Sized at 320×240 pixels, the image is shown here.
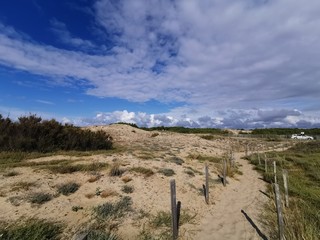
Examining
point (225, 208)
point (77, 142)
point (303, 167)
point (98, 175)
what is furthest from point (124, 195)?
point (303, 167)

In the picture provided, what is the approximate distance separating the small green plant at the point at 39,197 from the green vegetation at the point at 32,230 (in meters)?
1.60

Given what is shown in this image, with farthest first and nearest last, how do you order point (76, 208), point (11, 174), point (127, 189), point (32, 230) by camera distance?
1. point (127, 189)
2. point (11, 174)
3. point (76, 208)
4. point (32, 230)

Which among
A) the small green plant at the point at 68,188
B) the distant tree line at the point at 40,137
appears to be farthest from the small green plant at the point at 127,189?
the distant tree line at the point at 40,137

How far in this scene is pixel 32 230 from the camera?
641 centimetres

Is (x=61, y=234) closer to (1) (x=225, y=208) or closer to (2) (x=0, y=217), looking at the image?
(2) (x=0, y=217)

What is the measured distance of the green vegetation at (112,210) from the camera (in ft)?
28.1

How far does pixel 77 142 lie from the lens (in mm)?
19578

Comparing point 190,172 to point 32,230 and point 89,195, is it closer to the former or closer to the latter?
point 89,195

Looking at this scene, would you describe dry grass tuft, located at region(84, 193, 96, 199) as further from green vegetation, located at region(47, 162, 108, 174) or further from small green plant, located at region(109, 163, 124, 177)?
green vegetation, located at region(47, 162, 108, 174)

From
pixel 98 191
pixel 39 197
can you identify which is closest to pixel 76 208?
pixel 39 197

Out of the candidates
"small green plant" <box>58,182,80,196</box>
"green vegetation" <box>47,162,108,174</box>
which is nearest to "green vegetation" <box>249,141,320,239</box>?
"small green plant" <box>58,182,80,196</box>

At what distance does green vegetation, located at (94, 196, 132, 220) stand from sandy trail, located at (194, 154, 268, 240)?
9.50ft

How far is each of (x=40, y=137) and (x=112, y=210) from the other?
36.2 ft

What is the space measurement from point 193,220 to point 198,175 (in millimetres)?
6485
